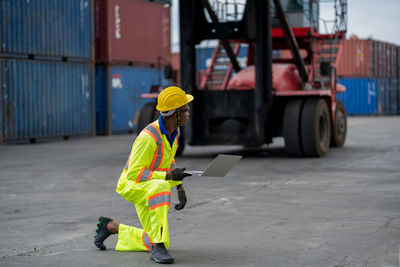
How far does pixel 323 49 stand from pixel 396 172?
239 inches

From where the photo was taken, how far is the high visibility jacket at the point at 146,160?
578 cm

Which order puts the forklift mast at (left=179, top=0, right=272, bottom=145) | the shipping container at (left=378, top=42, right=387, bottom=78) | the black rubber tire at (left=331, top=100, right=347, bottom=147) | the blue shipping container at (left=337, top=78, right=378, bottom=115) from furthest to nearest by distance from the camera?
the shipping container at (left=378, top=42, right=387, bottom=78) < the blue shipping container at (left=337, top=78, right=378, bottom=115) < the black rubber tire at (left=331, top=100, right=347, bottom=147) < the forklift mast at (left=179, top=0, right=272, bottom=145)

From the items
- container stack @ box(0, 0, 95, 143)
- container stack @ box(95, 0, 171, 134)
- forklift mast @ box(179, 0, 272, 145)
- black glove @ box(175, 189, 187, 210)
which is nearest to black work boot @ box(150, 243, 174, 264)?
black glove @ box(175, 189, 187, 210)

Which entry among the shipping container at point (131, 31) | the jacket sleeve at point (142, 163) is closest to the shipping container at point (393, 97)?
the shipping container at point (131, 31)

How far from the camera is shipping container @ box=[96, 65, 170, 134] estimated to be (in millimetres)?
26406

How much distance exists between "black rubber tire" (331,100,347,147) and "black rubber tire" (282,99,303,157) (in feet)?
9.47

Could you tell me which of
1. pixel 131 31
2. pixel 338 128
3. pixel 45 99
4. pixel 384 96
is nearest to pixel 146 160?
pixel 338 128

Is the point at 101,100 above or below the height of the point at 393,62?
below

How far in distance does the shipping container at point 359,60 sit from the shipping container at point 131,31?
1777cm

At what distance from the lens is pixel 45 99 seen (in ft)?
74.8

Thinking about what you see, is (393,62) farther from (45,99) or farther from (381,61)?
(45,99)

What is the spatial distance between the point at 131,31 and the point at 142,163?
870 inches

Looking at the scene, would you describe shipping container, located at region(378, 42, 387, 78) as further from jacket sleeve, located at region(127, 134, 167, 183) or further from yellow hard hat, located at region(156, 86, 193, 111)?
jacket sleeve, located at region(127, 134, 167, 183)

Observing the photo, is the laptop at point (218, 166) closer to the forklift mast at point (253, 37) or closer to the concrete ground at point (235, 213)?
the concrete ground at point (235, 213)
